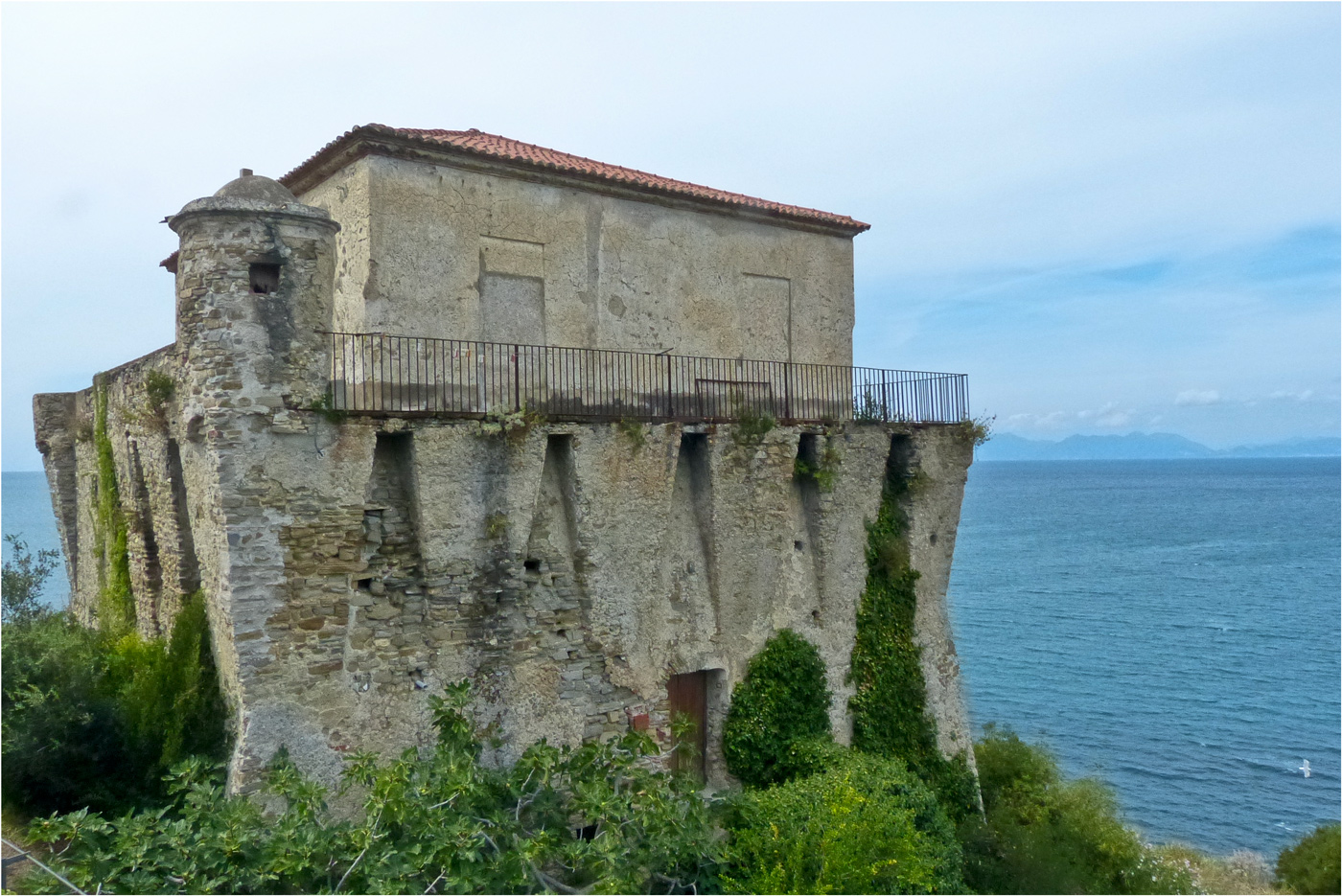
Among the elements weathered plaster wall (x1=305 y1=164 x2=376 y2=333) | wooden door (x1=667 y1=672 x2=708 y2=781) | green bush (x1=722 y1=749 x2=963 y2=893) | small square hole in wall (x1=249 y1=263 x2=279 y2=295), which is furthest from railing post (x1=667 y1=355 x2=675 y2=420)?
small square hole in wall (x1=249 y1=263 x2=279 y2=295)

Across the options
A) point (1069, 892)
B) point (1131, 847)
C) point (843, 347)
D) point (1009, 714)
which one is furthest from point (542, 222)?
point (1009, 714)

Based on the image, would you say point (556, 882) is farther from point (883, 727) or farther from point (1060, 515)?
point (1060, 515)

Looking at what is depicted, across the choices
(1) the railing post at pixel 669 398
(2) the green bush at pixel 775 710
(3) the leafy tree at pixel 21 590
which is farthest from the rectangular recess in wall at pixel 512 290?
(3) the leafy tree at pixel 21 590

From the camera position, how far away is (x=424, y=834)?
980 cm

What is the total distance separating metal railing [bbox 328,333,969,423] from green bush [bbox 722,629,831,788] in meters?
3.97

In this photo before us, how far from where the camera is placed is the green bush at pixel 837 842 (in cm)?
1129

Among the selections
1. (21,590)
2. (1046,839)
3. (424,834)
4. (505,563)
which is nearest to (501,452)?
(505,563)

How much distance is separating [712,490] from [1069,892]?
9.86 m

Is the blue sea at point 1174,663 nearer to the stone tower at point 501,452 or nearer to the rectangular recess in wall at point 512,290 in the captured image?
the stone tower at point 501,452

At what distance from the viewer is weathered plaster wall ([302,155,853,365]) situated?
42.3 feet

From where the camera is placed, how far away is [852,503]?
1633cm

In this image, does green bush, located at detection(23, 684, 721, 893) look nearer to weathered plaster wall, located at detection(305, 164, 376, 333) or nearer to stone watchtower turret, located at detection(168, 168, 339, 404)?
stone watchtower turret, located at detection(168, 168, 339, 404)

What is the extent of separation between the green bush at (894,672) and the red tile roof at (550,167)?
5132mm

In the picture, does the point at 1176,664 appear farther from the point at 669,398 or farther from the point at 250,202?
the point at 250,202
